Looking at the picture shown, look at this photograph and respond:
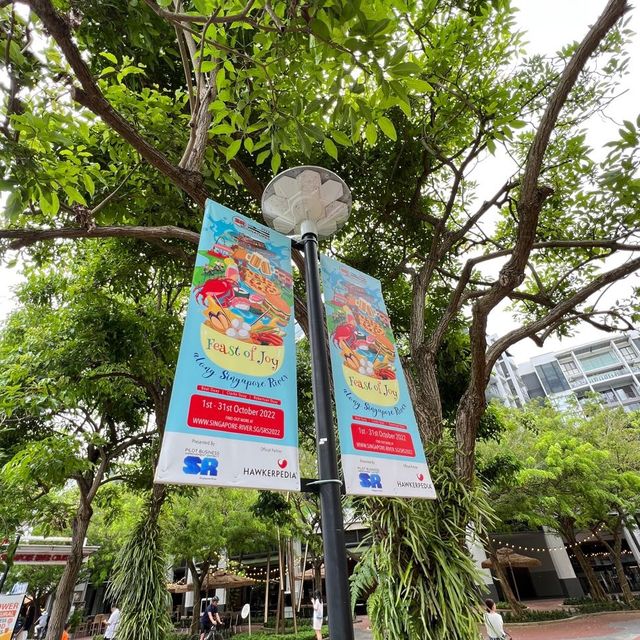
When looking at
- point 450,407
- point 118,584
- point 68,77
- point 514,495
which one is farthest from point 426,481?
point 514,495

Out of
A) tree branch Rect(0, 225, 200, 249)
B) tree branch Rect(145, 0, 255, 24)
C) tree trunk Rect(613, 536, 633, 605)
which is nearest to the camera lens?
tree branch Rect(145, 0, 255, 24)

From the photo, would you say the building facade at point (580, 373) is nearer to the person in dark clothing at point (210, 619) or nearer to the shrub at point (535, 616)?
the shrub at point (535, 616)

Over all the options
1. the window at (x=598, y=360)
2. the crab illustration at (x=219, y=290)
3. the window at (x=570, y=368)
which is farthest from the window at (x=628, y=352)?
the crab illustration at (x=219, y=290)

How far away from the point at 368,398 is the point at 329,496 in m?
0.91

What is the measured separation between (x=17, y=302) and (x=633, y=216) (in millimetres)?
11629

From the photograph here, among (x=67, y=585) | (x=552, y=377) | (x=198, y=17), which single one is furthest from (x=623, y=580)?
(x=552, y=377)

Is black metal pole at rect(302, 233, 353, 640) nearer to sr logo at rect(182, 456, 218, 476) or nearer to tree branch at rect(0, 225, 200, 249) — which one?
sr logo at rect(182, 456, 218, 476)

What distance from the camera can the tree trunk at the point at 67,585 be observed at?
7.71 metres

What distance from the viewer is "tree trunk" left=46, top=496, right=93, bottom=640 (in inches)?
303

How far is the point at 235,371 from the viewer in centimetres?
220

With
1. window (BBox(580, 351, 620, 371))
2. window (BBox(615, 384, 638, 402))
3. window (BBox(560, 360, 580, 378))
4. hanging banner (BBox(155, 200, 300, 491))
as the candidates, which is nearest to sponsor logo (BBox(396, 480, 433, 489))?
hanging banner (BBox(155, 200, 300, 491))

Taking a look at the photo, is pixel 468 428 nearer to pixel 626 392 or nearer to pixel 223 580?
pixel 223 580

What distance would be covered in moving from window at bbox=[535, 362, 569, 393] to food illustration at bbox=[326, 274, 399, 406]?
47.3 meters

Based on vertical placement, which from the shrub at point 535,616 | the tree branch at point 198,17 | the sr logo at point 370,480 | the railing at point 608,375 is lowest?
the shrub at point 535,616
